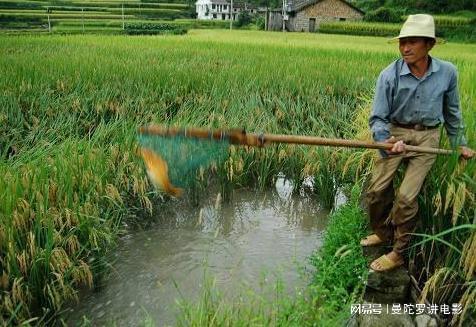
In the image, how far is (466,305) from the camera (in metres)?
2.20

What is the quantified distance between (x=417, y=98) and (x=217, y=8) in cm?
5214

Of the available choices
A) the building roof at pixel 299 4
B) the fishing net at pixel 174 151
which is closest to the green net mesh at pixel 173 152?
the fishing net at pixel 174 151

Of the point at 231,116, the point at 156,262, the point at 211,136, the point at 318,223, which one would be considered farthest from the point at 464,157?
the point at 231,116

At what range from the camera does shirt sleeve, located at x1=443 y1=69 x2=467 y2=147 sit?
2.54 meters

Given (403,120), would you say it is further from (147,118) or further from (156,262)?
(147,118)

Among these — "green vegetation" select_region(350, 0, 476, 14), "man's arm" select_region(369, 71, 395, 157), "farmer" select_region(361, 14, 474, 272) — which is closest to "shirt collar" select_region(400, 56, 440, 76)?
"farmer" select_region(361, 14, 474, 272)

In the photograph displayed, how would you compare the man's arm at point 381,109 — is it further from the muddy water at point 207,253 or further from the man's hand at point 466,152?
the muddy water at point 207,253

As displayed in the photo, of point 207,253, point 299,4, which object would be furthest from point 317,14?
point 207,253

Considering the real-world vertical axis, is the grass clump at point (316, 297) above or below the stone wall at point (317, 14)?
below

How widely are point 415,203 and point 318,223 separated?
177 centimetres

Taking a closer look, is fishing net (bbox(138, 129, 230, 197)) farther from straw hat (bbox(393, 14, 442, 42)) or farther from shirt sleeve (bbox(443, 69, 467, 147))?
shirt sleeve (bbox(443, 69, 467, 147))

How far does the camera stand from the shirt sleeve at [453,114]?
2.54m

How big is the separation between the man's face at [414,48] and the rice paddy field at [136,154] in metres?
0.55

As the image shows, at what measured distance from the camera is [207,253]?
3230mm
